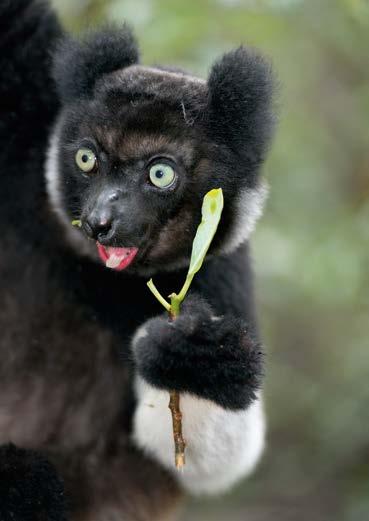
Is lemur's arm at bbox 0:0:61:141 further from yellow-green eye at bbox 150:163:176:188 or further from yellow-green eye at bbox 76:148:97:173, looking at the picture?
yellow-green eye at bbox 150:163:176:188

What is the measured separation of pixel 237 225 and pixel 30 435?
4.39ft

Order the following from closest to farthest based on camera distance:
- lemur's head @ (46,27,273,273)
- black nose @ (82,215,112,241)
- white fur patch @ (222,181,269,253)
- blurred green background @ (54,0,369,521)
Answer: black nose @ (82,215,112,241) → lemur's head @ (46,27,273,273) → white fur patch @ (222,181,269,253) → blurred green background @ (54,0,369,521)

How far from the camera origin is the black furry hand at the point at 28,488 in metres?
3.16

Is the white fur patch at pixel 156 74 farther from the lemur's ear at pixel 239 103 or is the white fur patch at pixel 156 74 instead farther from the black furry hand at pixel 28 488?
the black furry hand at pixel 28 488

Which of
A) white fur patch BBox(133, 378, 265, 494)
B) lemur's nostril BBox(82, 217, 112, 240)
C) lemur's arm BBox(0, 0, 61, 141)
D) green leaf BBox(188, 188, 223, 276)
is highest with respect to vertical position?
lemur's arm BBox(0, 0, 61, 141)

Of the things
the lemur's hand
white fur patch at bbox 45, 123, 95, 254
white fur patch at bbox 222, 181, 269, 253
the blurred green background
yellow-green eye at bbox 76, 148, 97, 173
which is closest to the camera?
the lemur's hand

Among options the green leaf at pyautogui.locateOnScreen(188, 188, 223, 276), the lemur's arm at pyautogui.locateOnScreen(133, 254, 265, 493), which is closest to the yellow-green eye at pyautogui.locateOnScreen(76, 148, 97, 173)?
the green leaf at pyautogui.locateOnScreen(188, 188, 223, 276)

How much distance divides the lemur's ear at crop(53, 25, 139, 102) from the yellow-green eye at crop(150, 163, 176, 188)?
0.51 meters

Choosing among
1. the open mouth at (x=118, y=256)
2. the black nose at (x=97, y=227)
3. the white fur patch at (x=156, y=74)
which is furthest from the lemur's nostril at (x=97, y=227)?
the white fur patch at (x=156, y=74)

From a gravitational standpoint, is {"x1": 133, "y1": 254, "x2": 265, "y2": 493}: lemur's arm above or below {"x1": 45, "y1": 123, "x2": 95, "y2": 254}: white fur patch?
below

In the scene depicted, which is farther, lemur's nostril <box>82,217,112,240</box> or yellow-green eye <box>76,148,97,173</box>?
yellow-green eye <box>76,148,97,173</box>

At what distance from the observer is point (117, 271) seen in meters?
3.49

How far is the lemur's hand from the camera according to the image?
261 cm

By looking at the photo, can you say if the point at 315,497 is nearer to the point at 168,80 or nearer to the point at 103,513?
the point at 103,513
